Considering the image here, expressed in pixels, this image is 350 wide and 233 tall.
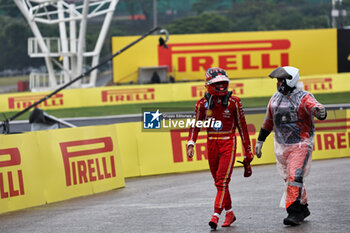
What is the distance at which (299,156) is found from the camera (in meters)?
7.69

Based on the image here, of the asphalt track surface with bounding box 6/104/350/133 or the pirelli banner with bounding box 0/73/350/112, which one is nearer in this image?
the asphalt track surface with bounding box 6/104/350/133

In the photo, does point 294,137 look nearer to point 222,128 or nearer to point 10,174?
point 222,128

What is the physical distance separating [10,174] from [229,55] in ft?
104

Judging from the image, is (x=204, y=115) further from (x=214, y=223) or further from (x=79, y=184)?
(x=79, y=184)

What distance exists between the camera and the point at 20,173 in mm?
10383

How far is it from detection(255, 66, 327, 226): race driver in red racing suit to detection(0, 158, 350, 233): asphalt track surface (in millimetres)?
278

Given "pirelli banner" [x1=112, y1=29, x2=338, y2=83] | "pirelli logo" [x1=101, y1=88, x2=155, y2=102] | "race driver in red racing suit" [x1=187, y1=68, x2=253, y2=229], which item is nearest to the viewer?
"race driver in red racing suit" [x1=187, y1=68, x2=253, y2=229]

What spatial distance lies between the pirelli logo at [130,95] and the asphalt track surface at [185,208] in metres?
15.5

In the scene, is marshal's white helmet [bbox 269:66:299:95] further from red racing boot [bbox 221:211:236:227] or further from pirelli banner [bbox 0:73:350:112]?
pirelli banner [bbox 0:73:350:112]

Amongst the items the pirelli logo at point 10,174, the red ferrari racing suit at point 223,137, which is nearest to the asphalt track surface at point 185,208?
the pirelli logo at point 10,174

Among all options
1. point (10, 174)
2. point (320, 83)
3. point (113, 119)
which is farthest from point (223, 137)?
point (320, 83)

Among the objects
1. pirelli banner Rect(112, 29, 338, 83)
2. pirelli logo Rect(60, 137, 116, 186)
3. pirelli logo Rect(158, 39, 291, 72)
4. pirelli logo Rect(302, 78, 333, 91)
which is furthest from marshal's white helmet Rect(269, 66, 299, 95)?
pirelli logo Rect(158, 39, 291, 72)

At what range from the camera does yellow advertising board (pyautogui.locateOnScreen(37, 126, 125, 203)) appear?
1096 centimetres

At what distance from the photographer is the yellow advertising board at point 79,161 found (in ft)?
36.0
